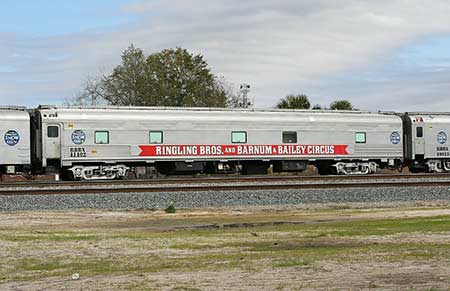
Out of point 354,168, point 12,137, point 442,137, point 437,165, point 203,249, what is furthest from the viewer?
point 437,165

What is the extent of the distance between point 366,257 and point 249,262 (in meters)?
1.61

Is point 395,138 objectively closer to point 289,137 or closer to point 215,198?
point 289,137

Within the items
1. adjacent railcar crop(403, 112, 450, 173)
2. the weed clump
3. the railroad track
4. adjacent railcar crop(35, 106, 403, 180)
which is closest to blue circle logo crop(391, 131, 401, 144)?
adjacent railcar crop(35, 106, 403, 180)

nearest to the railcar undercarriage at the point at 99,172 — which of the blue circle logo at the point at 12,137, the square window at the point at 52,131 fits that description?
the square window at the point at 52,131

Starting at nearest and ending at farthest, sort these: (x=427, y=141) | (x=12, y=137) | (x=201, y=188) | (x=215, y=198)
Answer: (x=215, y=198) < (x=201, y=188) < (x=12, y=137) < (x=427, y=141)

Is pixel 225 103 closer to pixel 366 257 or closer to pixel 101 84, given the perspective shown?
pixel 101 84

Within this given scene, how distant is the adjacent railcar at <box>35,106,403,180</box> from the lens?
2989 cm

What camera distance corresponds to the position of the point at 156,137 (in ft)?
102

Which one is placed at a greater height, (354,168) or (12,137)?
(12,137)

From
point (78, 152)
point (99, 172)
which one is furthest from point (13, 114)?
point (99, 172)

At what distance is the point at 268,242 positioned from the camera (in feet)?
37.1

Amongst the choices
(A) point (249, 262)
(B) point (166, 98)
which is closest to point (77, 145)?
(A) point (249, 262)

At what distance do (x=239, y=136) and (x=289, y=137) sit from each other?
8.21 ft

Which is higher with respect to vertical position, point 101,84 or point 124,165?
point 101,84
